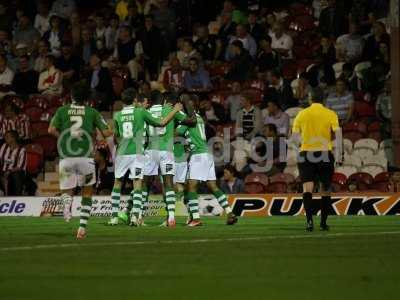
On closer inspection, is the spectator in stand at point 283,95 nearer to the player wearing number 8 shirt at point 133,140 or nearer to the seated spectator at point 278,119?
the seated spectator at point 278,119

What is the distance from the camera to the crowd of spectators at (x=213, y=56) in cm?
Result: 2497

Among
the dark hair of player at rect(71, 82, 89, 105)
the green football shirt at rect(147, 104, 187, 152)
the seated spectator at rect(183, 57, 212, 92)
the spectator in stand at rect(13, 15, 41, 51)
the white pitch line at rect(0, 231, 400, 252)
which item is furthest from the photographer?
the spectator in stand at rect(13, 15, 41, 51)

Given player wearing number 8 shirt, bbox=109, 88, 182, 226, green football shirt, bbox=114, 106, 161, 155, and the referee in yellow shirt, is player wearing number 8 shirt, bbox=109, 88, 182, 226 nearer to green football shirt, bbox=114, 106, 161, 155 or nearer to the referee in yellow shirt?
green football shirt, bbox=114, 106, 161, 155

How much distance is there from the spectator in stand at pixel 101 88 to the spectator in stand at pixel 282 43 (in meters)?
4.27

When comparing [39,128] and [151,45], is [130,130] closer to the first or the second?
[39,128]

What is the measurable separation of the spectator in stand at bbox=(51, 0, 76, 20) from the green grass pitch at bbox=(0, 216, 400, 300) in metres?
13.7

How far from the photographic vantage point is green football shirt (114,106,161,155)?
1814 centimetres

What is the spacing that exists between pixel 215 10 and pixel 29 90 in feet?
18.5

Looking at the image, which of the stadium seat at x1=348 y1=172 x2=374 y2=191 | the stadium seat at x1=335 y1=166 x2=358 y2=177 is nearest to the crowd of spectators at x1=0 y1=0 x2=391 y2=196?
the stadium seat at x1=335 y1=166 x2=358 y2=177

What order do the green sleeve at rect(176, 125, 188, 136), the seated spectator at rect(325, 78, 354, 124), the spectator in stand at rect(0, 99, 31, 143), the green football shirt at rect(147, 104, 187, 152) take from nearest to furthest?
the green football shirt at rect(147, 104, 187, 152)
the green sleeve at rect(176, 125, 188, 136)
the seated spectator at rect(325, 78, 354, 124)
the spectator in stand at rect(0, 99, 31, 143)

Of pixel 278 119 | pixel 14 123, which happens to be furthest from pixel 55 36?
pixel 278 119

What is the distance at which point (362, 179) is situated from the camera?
77.0 feet

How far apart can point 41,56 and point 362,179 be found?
383 inches

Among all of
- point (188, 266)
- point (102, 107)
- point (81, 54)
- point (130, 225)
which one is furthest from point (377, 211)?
point (188, 266)
